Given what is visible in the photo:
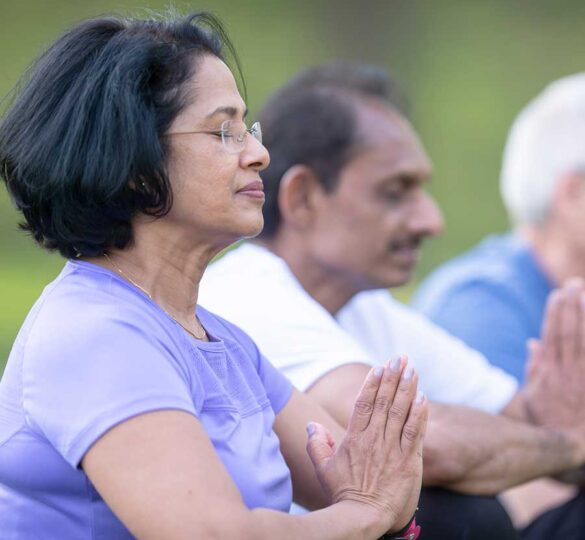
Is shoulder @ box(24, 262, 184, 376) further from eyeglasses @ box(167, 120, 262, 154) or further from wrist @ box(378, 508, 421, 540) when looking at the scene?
wrist @ box(378, 508, 421, 540)

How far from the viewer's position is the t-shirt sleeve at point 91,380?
1.86 m

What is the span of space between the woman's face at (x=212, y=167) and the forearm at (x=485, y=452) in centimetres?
94

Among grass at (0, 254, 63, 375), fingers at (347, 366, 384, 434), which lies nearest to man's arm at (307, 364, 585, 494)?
fingers at (347, 366, 384, 434)

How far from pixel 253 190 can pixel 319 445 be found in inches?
19.0

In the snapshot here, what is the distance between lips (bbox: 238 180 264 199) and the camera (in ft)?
7.25

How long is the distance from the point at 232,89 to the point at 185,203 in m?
0.24

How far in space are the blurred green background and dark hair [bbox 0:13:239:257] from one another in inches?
314

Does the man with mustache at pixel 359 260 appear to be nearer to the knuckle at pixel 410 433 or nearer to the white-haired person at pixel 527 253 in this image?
the white-haired person at pixel 527 253

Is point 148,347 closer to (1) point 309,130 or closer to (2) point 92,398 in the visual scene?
(2) point 92,398

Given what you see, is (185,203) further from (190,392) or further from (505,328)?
(505,328)

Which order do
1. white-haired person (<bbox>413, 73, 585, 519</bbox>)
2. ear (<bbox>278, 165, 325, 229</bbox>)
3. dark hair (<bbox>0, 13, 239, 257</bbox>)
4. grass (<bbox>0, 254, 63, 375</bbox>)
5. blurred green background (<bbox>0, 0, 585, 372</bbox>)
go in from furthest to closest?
blurred green background (<bbox>0, 0, 585, 372</bbox>) < grass (<bbox>0, 254, 63, 375</bbox>) < white-haired person (<bbox>413, 73, 585, 519</bbox>) < ear (<bbox>278, 165, 325, 229</bbox>) < dark hair (<bbox>0, 13, 239, 257</bbox>)

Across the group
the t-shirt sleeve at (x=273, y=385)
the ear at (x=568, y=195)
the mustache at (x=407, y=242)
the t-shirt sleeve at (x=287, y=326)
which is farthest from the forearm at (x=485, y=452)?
the ear at (x=568, y=195)

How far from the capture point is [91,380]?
1.88 metres

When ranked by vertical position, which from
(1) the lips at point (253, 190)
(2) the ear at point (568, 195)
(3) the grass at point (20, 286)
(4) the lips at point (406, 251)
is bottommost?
(3) the grass at point (20, 286)
